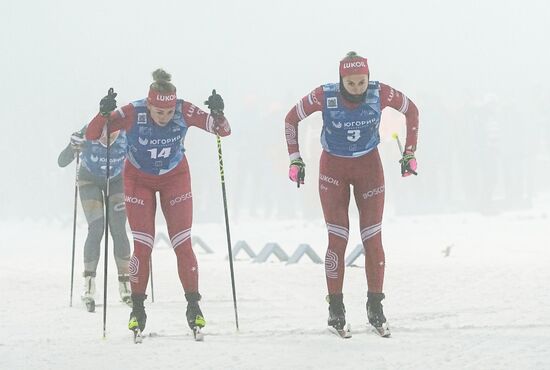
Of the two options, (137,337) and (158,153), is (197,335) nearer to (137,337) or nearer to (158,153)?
(137,337)

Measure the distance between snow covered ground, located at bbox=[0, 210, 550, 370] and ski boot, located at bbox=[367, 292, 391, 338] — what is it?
13 cm

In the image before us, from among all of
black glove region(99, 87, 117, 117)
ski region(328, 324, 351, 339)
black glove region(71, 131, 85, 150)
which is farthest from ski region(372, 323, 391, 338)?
black glove region(71, 131, 85, 150)

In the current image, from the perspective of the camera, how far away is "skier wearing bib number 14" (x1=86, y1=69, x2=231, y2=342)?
20.6 feet

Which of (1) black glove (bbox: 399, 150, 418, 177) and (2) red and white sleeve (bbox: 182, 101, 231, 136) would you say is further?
(2) red and white sleeve (bbox: 182, 101, 231, 136)

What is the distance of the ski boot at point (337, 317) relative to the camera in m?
5.95

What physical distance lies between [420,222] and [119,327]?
91.7ft

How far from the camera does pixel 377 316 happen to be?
6039mm

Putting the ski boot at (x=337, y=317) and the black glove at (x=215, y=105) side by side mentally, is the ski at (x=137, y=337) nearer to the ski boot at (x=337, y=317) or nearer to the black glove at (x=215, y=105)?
the ski boot at (x=337, y=317)

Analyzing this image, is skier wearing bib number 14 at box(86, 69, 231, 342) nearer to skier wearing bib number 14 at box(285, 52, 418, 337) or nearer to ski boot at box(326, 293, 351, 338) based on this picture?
skier wearing bib number 14 at box(285, 52, 418, 337)

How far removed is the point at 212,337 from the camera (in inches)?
239

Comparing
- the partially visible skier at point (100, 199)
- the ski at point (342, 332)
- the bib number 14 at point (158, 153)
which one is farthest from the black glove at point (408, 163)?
the partially visible skier at point (100, 199)

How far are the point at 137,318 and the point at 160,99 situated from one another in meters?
1.86

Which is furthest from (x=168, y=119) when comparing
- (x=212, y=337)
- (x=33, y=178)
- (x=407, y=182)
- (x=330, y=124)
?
(x=33, y=178)

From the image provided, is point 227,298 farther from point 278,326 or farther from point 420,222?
point 420,222
